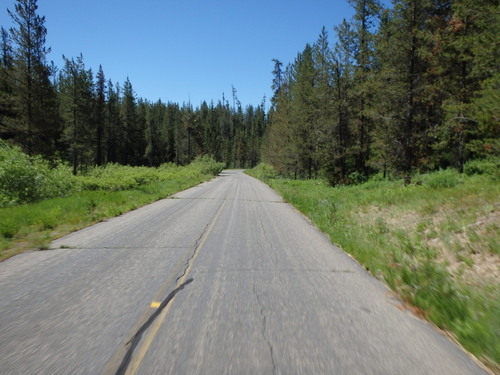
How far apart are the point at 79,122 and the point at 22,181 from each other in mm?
35567

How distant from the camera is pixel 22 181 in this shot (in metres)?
12.8

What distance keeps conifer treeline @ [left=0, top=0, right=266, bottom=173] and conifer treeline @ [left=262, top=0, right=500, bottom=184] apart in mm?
22918

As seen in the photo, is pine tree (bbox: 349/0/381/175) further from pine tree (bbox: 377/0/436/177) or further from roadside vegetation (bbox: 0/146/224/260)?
roadside vegetation (bbox: 0/146/224/260)

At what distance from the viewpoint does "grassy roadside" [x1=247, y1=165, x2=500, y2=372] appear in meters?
3.42

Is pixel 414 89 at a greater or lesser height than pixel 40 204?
greater

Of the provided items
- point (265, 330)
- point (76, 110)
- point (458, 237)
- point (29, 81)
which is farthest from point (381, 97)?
point (76, 110)

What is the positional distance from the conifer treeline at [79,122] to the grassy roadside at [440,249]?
23.3 metres

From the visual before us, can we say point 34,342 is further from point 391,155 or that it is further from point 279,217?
point 391,155

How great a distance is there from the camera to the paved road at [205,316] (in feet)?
8.73

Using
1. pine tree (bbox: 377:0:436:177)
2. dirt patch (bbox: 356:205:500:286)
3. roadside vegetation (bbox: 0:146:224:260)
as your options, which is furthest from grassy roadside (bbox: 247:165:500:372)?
roadside vegetation (bbox: 0:146:224:260)

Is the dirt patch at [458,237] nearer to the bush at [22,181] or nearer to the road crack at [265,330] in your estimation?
the road crack at [265,330]

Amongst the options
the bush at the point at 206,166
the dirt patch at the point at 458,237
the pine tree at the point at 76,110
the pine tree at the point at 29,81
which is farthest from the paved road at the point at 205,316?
the bush at the point at 206,166

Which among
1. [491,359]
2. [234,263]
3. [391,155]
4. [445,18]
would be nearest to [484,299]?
[491,359]

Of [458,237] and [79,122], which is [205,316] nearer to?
[458,237]
